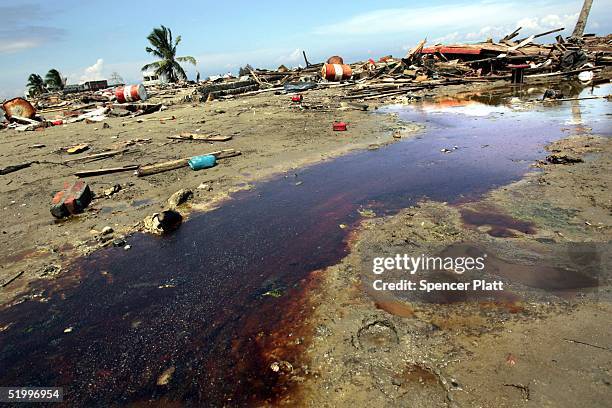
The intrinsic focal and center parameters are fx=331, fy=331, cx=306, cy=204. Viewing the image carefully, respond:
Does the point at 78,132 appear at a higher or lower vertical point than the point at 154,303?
higher

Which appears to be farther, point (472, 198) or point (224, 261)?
point (472, 198)

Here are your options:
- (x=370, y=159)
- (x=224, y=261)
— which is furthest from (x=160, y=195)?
(x=370, y=159)

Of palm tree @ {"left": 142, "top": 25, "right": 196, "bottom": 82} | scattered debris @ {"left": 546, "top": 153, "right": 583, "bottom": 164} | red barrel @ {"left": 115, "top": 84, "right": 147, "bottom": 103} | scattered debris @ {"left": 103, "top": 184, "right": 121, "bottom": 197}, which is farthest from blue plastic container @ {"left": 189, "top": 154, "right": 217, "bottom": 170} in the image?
palm tree @ {"left": 142, "top": 25, "right": 196, "bottom": 82}

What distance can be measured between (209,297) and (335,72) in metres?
22.4

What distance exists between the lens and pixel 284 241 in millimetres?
4367

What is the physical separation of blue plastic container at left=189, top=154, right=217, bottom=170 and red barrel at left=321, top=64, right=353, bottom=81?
1780cm

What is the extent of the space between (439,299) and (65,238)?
5113 mm

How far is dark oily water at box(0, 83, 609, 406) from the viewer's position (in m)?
2.55

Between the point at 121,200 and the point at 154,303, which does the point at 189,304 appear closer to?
the point at 154,303

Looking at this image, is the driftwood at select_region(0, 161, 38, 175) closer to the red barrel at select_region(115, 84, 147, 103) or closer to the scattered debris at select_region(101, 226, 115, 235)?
the scattered debris at select_region(101, 226, 115, 235)

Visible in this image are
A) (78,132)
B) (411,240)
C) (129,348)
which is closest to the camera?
(129,348)

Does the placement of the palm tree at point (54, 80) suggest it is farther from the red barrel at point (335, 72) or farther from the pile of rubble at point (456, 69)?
the red barrel at point (335, 72)

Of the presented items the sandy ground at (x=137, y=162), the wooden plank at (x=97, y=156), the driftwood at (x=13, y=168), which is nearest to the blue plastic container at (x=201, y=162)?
the sandy ground at (x=137, y=162)

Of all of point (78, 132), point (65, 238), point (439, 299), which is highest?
point (78, 132)
